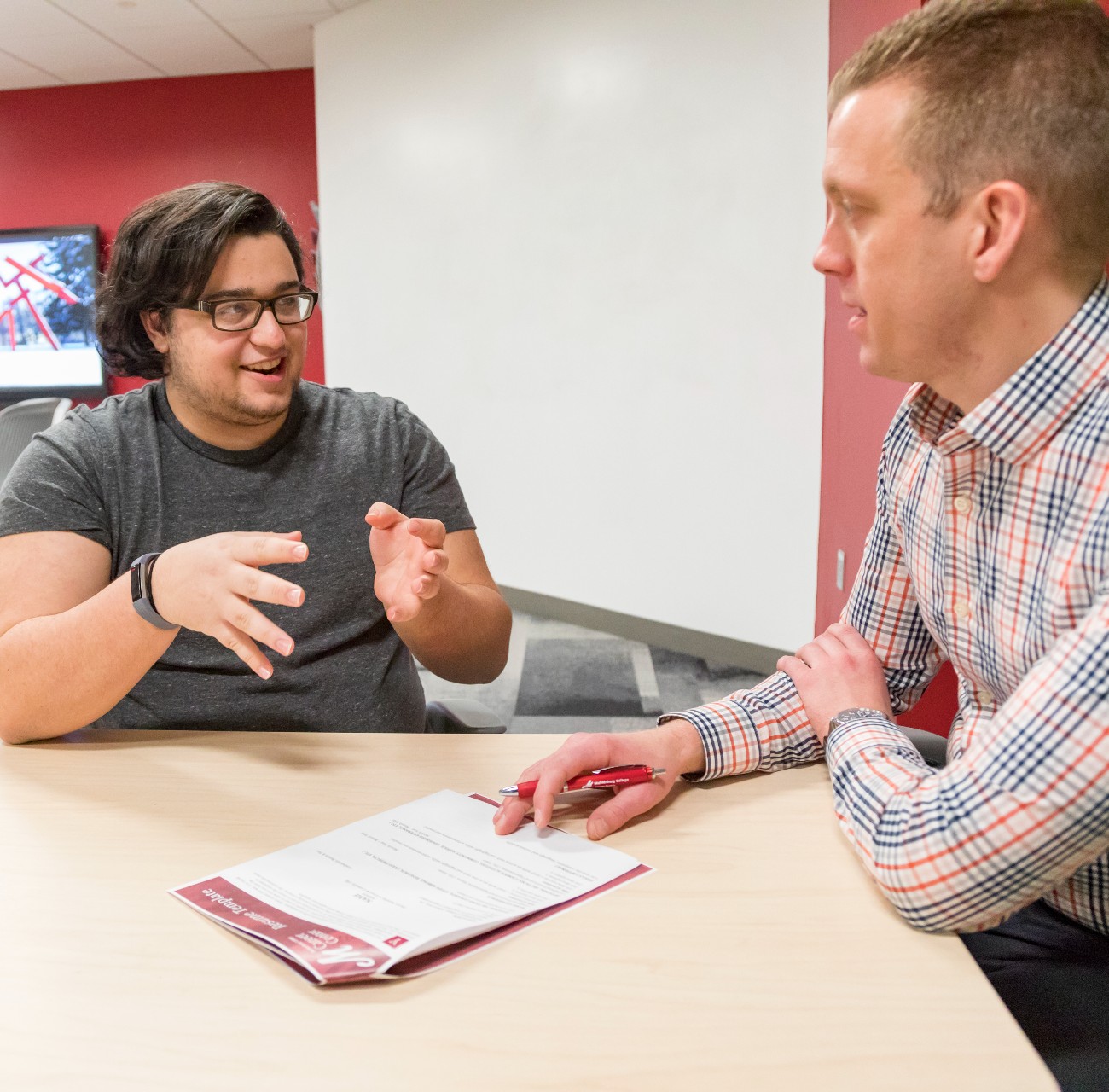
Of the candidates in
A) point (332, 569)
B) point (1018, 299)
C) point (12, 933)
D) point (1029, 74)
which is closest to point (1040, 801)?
point (1018, 299)

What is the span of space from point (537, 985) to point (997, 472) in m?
0.63

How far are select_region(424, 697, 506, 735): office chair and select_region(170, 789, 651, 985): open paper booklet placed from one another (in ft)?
1.27

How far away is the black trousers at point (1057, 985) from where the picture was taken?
816 millimetres

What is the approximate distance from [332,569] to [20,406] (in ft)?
5.84

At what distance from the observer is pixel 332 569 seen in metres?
1.50

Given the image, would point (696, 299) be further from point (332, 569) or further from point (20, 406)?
point (332, 569)

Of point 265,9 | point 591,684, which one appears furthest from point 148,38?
point 591,684

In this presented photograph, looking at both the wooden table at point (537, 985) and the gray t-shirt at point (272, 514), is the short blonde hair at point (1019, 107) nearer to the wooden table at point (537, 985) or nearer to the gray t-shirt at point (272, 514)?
the wooden table at point (537, 985)

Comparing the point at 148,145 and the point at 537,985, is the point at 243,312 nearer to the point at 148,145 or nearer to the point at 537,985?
the point at 537,985

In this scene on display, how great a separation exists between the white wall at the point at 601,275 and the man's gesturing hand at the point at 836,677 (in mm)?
2607

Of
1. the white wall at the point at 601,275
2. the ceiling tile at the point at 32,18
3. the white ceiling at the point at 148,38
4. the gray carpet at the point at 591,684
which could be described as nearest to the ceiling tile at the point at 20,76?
the white ceiling at the point at 148,38

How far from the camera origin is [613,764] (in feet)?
3.33

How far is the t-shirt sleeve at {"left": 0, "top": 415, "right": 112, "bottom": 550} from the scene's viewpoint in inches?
52.4

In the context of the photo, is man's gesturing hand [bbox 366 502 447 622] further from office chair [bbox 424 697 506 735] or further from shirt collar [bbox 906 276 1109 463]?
shirt collar [bbox 906 276 1109 463]
